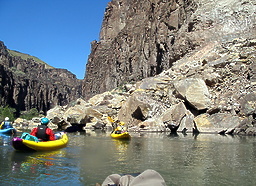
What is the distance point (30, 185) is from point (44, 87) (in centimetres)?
14504

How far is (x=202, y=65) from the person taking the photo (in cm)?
2742

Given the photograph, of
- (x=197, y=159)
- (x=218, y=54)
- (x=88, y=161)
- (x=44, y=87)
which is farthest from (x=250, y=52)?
(x=44, y=87)

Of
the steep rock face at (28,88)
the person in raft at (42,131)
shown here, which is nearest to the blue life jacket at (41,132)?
the person in raft at (42,131)

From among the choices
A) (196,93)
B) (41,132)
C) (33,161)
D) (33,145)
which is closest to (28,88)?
(196,93)

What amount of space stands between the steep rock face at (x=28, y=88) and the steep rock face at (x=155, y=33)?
44925mm

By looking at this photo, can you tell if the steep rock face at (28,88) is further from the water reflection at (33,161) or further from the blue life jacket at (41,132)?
the water reflection at (33,161)

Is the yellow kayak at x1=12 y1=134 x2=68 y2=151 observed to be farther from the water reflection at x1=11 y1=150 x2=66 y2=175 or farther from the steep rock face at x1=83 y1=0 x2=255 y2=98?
the steep rock face at x1=83 y1=0 x2=255 y2=98

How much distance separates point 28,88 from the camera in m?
129

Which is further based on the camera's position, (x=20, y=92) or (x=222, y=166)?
(x=20, y=92)

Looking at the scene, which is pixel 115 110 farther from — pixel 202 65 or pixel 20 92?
pixel 20 92

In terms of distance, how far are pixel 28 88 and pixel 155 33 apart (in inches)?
3882

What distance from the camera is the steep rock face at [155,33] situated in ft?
105

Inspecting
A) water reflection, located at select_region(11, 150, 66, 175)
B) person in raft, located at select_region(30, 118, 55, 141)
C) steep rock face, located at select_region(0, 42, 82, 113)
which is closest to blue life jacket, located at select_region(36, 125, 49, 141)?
person in raft, located at select_region(30, 118, 55, 141)

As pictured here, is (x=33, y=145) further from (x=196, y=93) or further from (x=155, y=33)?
(x=155, y=33)
